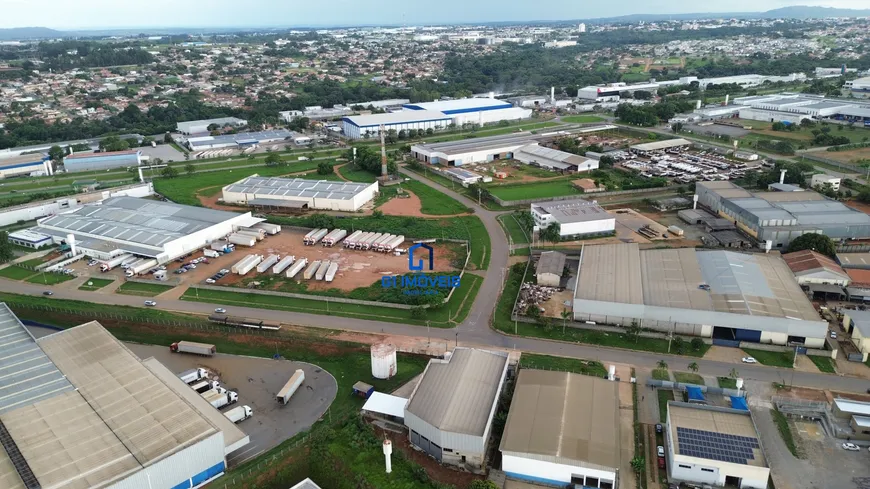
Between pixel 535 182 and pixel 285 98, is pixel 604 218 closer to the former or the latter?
pixel 535 182

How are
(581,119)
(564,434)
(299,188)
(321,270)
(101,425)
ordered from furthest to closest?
1. (581,119)
2. (299,188)
3. (321,270)
4. (564,434)
5. (101,425)

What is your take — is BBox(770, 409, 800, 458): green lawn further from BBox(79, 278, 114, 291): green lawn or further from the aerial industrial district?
BBox(79, 278, 114, 291): green lawn

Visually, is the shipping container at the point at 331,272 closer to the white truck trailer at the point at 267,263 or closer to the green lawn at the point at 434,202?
the white truck trailer at the point at 267,263

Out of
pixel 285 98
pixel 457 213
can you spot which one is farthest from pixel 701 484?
pixel 285 98

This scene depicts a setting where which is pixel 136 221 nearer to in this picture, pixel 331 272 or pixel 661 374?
pixel 331 272

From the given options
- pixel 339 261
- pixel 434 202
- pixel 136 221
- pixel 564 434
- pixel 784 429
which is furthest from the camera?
pixel 434 202

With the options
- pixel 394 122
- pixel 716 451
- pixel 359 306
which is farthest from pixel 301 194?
pixel 716 451

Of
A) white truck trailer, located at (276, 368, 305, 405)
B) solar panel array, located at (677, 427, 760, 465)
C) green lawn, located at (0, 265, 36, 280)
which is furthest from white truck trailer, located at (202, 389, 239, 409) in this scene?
green lawn, located at (0, 265, 36, 280)
